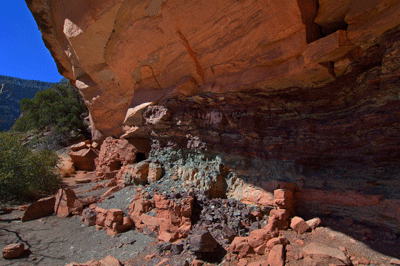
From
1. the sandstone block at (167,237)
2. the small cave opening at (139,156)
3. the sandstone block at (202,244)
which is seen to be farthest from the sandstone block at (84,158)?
the sandstone block at (202,244)

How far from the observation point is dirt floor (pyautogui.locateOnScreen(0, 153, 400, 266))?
3.08 m

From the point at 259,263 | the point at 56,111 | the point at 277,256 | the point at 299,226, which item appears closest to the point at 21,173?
the point at 56,111

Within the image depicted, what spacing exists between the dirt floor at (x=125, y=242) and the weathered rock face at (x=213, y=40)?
2.83 metres

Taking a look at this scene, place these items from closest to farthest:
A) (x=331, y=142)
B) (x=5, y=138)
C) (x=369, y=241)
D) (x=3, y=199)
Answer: (x=369, y=241) < (x=331, y=142) < (x=3, y=199) < (x=5, y=138)

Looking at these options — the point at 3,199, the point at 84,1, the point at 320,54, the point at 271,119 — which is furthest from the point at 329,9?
the point at 3,199

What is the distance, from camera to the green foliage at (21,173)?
793 centimetres

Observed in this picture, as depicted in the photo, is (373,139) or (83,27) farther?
(83,27)

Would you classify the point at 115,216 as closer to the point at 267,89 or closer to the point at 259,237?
the point at 259,237

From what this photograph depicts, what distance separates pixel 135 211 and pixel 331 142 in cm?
483

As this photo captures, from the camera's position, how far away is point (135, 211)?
5500 mm

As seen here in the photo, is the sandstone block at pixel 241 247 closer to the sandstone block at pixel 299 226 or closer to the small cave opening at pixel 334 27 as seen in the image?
the sandstone block at pixel 299 226

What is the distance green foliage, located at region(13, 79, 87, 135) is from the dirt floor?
30.1 ft

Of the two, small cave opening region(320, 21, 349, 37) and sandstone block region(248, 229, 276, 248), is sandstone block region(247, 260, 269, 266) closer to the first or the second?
sandstone block region(248, 229, 276, 248)

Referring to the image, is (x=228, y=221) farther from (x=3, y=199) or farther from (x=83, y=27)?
(x=3, y=199)
